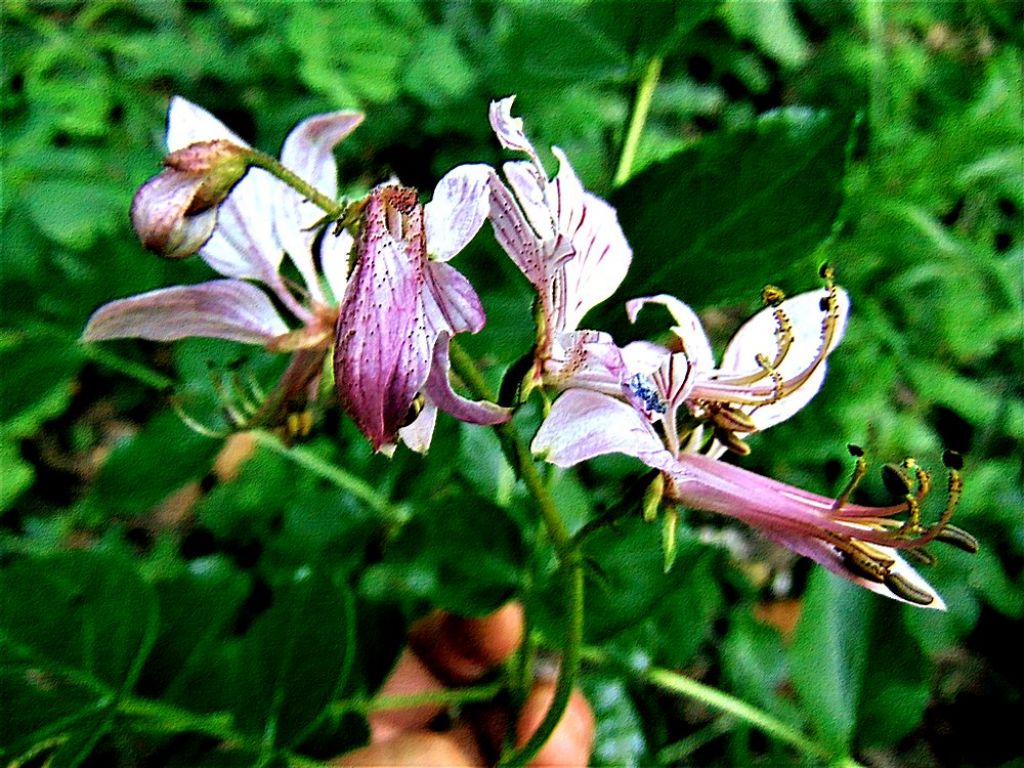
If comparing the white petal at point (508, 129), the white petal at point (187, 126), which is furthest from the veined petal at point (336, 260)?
the white petal at point (508, 129)

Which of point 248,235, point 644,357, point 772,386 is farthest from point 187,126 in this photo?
point 772,386

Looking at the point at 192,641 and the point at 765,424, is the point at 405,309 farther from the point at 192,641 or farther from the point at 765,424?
the point at 192,641

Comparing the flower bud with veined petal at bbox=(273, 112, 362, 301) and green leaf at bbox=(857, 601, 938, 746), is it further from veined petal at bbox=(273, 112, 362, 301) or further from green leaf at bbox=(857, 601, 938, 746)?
green leaf at bbox=(857, 601, 938, 746)

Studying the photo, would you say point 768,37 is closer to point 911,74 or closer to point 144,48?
point 911,74

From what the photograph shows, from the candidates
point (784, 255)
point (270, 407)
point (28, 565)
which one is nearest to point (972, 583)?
point (784, 255)

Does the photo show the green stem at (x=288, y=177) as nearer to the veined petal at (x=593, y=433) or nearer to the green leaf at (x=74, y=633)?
the veined petal at (x=593, y=433)

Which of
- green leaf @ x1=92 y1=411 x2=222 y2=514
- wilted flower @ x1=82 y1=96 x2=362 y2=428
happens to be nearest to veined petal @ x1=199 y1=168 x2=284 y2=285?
wilted flower @ x1=82 y1=96 x2=362 y2=428
